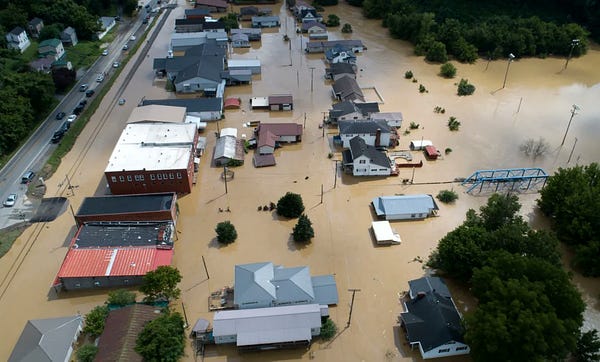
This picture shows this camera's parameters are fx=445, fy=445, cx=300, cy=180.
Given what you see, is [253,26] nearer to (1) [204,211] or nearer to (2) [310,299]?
(1) [204,211]

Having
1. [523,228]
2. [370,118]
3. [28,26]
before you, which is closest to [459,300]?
[523,228]

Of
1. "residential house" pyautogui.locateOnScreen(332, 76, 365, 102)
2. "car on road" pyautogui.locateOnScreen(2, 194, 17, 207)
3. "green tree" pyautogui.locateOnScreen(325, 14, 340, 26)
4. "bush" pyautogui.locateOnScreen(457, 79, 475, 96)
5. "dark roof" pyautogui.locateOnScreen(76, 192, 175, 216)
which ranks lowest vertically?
"car on road" pyautogui.locateOnScreen(2, 194, 17, 207)

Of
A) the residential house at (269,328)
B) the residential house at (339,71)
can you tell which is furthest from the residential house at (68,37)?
the residential house at (269,328)

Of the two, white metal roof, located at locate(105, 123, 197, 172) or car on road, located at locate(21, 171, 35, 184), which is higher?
white metal roof, located at locate(105, 123, 197, 172)

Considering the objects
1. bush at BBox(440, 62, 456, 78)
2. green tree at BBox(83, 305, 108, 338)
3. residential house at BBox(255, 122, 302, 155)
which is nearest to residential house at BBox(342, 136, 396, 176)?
residential house at BBox(255, 122, 302, 155)

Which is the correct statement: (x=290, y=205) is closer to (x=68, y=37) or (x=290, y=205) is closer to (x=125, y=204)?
(x=125, y=204)

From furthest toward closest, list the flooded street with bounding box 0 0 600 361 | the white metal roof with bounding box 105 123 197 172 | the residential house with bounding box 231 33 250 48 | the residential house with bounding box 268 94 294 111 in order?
the residential house with bounding box 231 33 250 48, the residential house with bounding box 268 94 294 111, the white metal roof with bounding box 105 123 197 172, the flooded street with bounding box 0 0 600 361

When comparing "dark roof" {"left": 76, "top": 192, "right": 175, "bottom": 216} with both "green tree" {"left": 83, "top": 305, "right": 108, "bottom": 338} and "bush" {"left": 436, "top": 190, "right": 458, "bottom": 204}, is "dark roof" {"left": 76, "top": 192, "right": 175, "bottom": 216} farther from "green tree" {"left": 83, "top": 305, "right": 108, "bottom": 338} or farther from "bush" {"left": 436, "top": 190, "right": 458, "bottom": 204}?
"bush" {"left": 436, "top": 190, "right": 458, "bottom": 204}

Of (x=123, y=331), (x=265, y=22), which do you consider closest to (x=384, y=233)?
(x=123, y=331)
